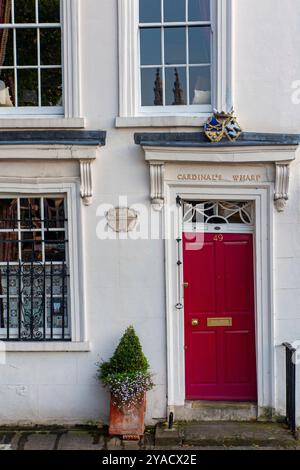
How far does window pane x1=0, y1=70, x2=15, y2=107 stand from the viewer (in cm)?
743

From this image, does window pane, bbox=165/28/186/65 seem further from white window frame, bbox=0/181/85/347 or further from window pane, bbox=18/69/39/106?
white window frame, bbox=0/181/85/347

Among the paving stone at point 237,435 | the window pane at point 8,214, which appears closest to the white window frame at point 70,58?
the window pane at point 8,214

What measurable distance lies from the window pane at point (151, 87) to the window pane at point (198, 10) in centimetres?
84

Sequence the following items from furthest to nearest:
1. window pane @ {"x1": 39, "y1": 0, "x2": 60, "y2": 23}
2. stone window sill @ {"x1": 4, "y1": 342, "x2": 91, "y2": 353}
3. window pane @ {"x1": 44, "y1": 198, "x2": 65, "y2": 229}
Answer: window pane @ {"x1": 44, "y1": 198, "x2": 65, "y2": 229}, window pane @ {"x1": 39, "y1": 0, "x2": 60, "y2": 23}, stone window sill @ {"x1": 4, "y1": 342, "x2": 91, "y2": 353}

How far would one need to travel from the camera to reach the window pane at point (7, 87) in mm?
7426

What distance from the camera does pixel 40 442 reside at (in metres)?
6.82

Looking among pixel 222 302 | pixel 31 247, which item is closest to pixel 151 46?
pixel 31 247

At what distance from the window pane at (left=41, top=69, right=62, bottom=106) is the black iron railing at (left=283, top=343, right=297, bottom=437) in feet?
14.4

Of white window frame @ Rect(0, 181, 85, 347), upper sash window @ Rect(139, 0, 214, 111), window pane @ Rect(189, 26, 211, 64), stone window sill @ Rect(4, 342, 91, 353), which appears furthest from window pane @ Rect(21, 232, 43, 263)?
window pane @ Rect(189, 26, 211, 64)

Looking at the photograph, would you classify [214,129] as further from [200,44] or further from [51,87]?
[51,87]

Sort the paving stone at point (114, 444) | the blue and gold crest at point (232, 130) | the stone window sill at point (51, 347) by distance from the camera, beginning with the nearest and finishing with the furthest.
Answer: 1. the paving stone at point (114, 444)
2. the blue and gold crest at point (232, 130)
3. the stone window sill at point (51, 347)

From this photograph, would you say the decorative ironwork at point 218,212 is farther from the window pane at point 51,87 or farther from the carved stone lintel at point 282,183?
the window pane at point 51,87
